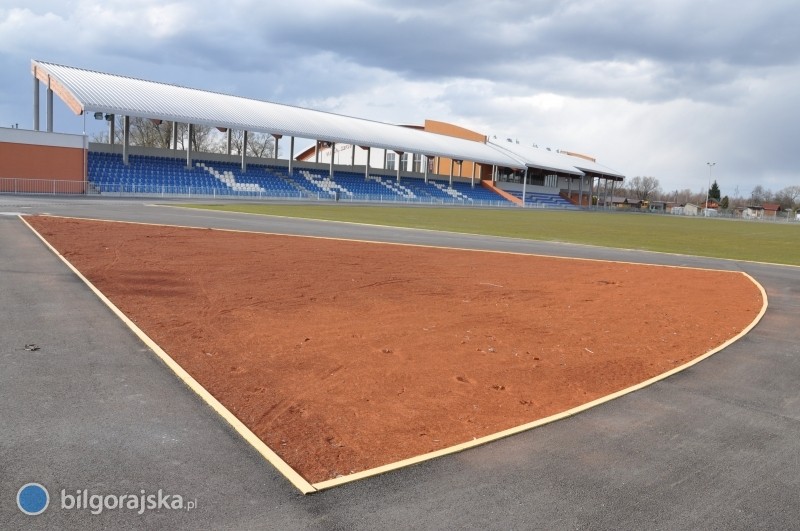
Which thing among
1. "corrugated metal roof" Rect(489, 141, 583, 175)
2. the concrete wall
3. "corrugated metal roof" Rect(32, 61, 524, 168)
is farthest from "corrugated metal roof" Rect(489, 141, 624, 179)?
the concrete wall

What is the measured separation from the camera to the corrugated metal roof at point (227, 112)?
50.6 m

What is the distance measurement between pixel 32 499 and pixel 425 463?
113 inches

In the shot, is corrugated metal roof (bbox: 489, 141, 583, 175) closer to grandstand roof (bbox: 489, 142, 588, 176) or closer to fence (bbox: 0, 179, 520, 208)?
grandstand roof (bbox: 489, 142, 588, 176)

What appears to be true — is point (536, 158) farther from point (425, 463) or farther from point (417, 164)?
point (425, 463)

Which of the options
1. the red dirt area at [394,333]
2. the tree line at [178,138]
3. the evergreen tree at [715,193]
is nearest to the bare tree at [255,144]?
the tree line at [178,138]

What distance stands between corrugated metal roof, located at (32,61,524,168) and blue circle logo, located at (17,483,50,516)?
4895 centimetres

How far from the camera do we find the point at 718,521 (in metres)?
4.31

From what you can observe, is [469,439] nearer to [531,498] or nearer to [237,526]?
[531,498]

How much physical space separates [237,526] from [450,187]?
84301 mm

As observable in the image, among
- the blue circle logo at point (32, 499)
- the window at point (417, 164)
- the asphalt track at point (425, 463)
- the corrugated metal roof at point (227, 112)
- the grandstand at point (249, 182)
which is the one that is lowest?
the blue circle logo at point (32, 499)

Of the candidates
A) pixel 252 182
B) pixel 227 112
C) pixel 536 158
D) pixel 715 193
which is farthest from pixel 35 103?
pixel 715 193

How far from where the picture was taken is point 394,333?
9.38 metres

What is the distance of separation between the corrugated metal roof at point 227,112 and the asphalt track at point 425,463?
4709 centimetres

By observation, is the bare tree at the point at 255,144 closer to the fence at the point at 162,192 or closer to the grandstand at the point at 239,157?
the grandstand at the point at 239,157
